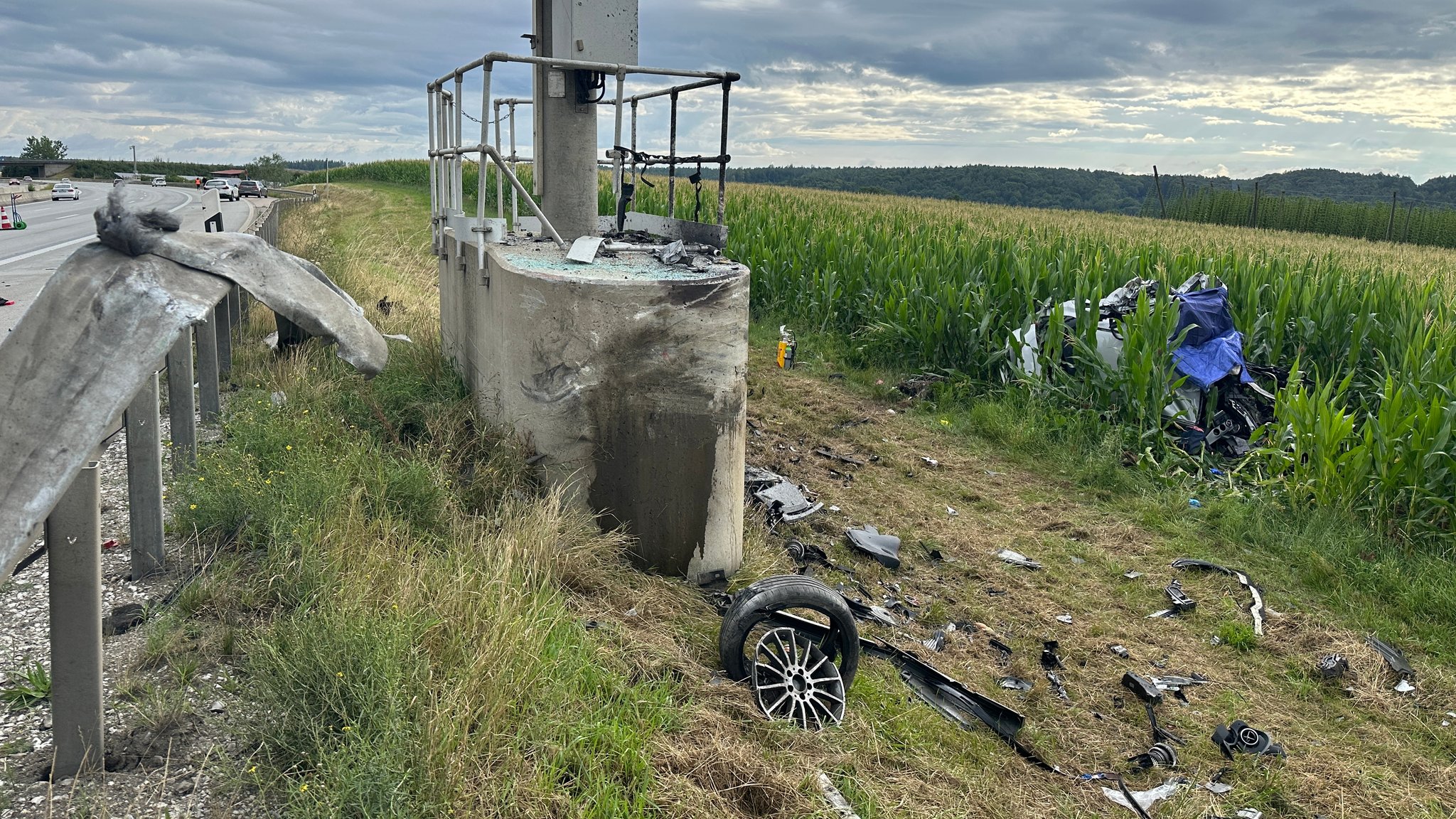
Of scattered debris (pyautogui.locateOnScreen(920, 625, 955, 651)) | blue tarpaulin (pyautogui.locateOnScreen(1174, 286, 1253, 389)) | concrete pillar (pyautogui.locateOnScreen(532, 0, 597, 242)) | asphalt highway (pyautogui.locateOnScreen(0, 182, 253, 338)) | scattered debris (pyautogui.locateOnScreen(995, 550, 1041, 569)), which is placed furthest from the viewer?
asphalt highway (pyautogui.locateOnScreen(0, 182, 253, 338))

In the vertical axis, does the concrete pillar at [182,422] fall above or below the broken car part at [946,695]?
above

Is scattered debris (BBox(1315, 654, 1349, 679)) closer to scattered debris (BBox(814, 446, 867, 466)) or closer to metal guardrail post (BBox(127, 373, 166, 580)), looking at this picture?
scattered debris (BBox(814, 446, 867, 466))

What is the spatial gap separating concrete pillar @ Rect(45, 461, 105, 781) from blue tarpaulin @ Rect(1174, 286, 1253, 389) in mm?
7907

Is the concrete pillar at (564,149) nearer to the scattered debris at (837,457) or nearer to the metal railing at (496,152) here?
the metal railing at (496,152)

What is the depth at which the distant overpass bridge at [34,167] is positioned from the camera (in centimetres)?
7750

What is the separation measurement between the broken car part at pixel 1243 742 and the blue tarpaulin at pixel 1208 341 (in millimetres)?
4404

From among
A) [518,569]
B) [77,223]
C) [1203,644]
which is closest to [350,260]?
[518,569]

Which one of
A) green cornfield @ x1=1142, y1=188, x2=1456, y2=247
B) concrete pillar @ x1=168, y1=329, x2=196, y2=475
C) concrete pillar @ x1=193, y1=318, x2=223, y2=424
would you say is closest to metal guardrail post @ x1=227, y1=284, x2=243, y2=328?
concrete pillar @ x1=193, y1=318, x2=223, y2=424

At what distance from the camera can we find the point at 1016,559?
652cm

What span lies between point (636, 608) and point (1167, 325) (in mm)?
5818

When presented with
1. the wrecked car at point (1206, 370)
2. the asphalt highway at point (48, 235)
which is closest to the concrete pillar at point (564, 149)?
the asphalt highway at point (48, 235)

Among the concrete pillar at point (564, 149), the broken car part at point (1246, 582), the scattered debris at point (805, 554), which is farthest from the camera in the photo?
the concrete pillar at point (564, 149)

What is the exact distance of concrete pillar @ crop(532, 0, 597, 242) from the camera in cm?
777

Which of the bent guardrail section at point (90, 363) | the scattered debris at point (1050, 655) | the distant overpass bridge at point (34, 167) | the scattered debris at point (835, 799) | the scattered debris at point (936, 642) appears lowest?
the scattered debris at point (1050, 655)
